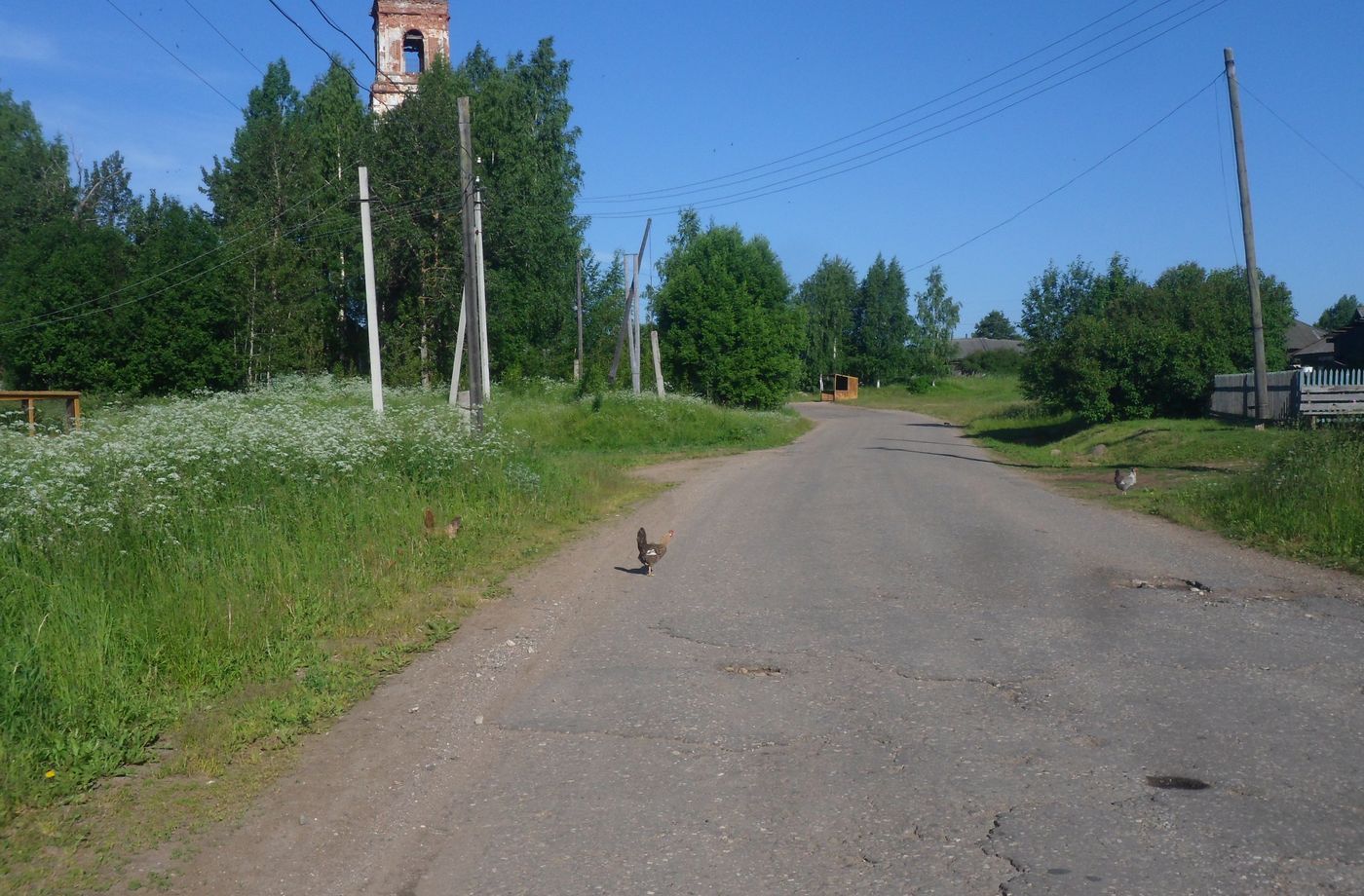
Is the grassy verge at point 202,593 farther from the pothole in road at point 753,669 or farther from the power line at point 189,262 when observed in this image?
the power line at point 189,262

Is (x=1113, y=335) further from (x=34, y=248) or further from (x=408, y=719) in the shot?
(x=34, y=248)

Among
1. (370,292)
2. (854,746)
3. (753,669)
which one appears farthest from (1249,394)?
(854,746)

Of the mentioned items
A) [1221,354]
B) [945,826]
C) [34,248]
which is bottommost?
[945,826]

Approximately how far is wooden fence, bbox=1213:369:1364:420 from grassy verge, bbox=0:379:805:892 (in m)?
16.7

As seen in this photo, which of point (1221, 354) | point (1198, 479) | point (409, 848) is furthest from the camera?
point (1221, 354)

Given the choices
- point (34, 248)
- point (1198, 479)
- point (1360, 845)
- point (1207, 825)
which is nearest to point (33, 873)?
point (1207, 825)

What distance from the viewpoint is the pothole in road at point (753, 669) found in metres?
6.72

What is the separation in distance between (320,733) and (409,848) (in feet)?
5.59

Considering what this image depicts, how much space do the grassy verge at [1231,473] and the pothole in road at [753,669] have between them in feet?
21.6

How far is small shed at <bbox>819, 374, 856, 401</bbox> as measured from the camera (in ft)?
308

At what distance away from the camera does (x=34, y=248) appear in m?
42.7

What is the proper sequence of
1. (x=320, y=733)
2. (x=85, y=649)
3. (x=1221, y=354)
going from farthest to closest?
1. (x=1221, y=354)
2. (x=85, y=649)
3. (x=320, y=733)

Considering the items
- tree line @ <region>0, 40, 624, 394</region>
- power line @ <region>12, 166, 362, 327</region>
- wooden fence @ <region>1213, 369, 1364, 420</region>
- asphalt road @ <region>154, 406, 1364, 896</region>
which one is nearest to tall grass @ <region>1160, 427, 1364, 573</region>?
asphalt road @ <region>154, 406, 1364, 896</region>

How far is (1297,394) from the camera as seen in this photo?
956 inches
